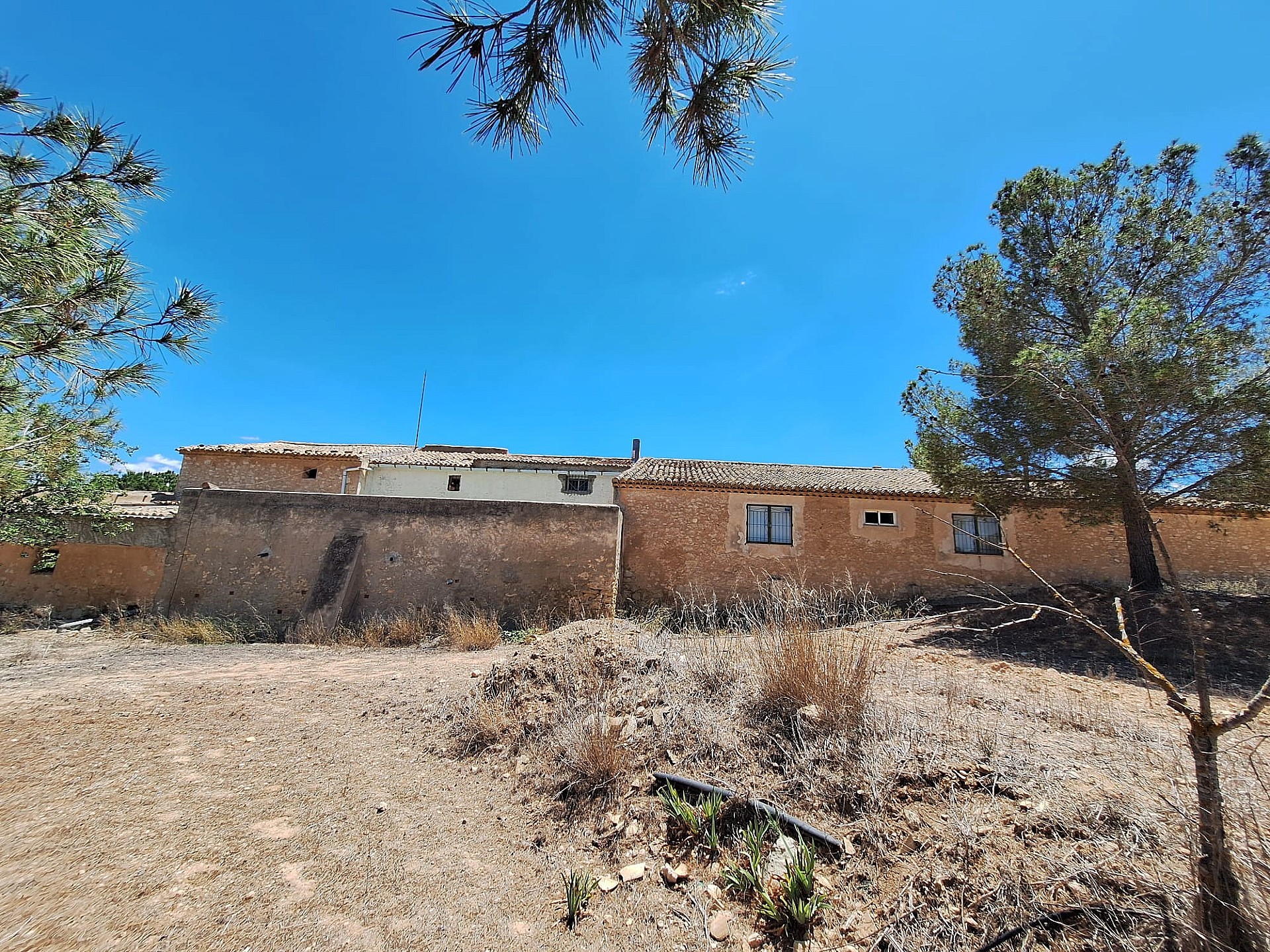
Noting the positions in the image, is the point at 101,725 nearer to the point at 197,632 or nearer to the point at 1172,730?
the point at 197,632

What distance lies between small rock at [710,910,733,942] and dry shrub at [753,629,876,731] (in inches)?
56.2

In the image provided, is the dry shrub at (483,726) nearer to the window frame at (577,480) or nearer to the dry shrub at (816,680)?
the dry shrub at (816,680)

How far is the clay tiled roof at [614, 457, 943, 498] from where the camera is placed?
13156mm

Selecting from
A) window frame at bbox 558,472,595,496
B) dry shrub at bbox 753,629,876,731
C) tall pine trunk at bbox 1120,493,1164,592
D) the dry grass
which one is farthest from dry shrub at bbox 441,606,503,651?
tall pine trunk at bbox 1120,493,1164,592

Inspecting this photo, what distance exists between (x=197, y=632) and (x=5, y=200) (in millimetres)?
8069

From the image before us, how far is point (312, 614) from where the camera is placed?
9.44m

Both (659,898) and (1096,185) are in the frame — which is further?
(1096,185)

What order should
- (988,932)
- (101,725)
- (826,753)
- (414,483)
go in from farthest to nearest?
(414,483)
(101,725)
(826,753)
(988,932)

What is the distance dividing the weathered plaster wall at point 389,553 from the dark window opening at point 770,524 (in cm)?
414

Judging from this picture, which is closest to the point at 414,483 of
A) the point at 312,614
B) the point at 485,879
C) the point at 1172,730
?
the point at 312,614

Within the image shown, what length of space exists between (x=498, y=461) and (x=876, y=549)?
44.6ft

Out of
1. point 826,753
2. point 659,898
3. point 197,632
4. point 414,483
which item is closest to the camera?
point 659,898

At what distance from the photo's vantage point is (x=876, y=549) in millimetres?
12930

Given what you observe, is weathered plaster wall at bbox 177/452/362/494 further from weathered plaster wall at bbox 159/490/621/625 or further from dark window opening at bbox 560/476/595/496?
weathered plaster wall at bbox 159/490/621/625
